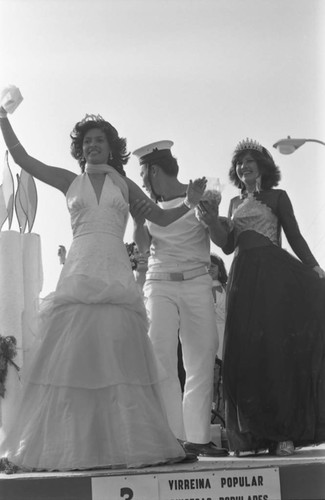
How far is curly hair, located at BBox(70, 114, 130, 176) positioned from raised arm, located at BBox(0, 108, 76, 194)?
6.8 inches

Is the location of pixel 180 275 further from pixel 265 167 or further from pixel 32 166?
pixel 32 166

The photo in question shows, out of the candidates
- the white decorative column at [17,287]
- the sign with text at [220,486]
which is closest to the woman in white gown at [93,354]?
the sign with text at [220,486]

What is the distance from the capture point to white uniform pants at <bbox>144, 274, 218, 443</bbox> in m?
4.70

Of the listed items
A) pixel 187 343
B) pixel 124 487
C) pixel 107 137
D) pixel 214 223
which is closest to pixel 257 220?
pixel 214 223

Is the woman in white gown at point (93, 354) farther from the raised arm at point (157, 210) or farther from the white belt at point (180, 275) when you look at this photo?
the white belt at point (180, 275)

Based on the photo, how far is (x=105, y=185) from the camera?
15.1 feet

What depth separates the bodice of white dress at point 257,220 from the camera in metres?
4.93

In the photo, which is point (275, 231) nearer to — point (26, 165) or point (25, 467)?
point (26, 165)

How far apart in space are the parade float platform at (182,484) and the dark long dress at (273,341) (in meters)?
0.83

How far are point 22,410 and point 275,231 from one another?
177 centimetres

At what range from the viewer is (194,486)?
3.56 meters

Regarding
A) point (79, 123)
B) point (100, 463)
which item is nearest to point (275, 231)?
point (79, 123)

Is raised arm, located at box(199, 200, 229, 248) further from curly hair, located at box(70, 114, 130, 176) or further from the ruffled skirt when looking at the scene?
the ruffled skirt

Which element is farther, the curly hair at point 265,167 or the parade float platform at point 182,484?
the curly hair at point 265,167
